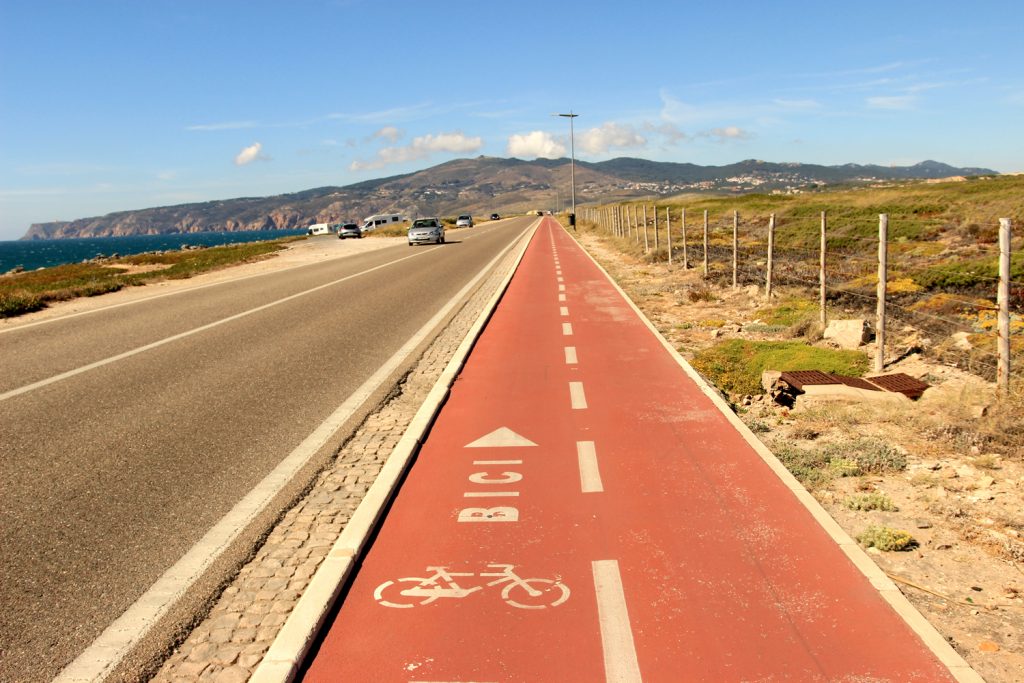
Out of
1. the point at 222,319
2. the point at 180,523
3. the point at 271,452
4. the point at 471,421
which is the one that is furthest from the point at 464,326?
the point at 180,523

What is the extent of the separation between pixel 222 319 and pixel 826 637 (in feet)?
41.4

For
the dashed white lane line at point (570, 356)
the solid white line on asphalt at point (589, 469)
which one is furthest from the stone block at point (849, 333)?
the solid white line on asphalt at point (589, 469)

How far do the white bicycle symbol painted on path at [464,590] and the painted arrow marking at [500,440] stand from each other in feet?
7.43

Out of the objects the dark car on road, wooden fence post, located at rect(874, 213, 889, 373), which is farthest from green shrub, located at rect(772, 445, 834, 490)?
the dark car on road

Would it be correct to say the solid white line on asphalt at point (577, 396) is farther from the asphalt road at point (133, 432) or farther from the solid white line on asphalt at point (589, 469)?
the asphalt road at point (133, 432)

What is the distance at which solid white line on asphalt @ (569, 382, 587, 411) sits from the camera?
25.3ft

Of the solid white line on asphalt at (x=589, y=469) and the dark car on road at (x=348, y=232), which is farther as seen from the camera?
the dark car on road at (x=348, y=232)

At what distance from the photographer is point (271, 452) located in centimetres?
619

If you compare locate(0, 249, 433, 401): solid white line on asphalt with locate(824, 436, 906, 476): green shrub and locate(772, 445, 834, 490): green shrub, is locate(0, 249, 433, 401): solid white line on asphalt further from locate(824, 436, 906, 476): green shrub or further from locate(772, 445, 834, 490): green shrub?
locate(824, 436, 906, 476): green shrub

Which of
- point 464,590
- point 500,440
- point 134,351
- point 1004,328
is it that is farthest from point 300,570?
point 134,351

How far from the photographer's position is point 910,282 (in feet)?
59.0

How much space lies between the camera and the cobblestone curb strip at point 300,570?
338cm

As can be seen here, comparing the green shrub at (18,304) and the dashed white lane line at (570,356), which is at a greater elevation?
the green shrub at (18,304)

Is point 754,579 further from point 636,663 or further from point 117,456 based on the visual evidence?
point 117,456
